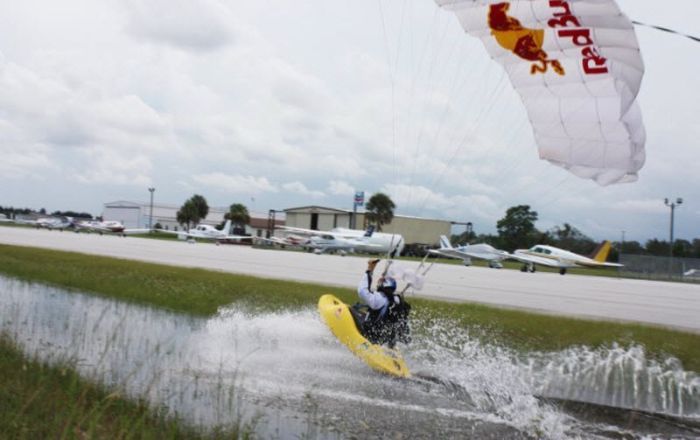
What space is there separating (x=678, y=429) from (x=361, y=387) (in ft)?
17.3

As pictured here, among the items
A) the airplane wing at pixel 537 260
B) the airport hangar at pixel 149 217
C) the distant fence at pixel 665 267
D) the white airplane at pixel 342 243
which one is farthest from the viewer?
the airport hangar at pixel 149 217

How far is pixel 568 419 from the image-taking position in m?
10.7

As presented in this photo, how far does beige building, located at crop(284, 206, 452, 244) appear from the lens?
10581 cm

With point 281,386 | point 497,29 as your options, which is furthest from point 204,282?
point 497,29

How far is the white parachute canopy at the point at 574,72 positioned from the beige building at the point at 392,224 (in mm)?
89923

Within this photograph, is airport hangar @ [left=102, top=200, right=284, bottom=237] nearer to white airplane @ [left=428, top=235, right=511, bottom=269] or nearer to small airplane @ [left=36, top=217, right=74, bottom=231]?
small airplane @ [left=36, top=217, right=74, bottom=231]

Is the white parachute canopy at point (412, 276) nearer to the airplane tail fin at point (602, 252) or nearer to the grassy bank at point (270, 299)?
the grassy bank at point (270, 299)

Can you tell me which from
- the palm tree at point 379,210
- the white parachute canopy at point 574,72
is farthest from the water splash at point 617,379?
the palm tree at point 379,210

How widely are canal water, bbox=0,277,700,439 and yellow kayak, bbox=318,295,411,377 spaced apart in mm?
261

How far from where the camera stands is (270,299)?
68.3ft

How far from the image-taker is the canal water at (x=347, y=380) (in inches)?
375

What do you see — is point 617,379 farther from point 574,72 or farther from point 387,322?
point 574,72

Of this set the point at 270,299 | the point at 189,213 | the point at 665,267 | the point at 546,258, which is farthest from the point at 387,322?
the point at 189,213

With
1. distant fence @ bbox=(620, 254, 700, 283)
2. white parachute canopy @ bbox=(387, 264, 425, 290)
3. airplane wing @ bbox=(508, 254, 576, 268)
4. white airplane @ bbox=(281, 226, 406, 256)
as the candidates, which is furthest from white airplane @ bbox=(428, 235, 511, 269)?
white parachute canopy @ bbox=(387, 264, 425, 290)
